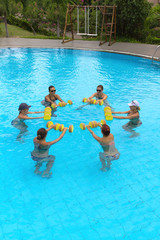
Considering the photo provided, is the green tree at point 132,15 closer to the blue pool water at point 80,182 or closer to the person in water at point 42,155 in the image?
the blue pool water at point 80,182

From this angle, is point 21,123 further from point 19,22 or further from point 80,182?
point 19,22

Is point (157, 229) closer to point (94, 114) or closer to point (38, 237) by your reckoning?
point (38, 237)

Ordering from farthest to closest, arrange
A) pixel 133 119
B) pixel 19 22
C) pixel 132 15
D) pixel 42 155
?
pixel 19 22, pixel 132 15, pixel 133 119, pixel 42 155

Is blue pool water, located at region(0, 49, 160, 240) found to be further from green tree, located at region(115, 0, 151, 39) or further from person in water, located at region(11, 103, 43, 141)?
green tree, located at region(115, 0, 151, 39)

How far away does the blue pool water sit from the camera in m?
3.94

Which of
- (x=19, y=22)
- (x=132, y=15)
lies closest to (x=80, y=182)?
(x=132, y=15)

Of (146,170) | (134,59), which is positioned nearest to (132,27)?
(134,59)

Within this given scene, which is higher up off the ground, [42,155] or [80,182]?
[42,155]

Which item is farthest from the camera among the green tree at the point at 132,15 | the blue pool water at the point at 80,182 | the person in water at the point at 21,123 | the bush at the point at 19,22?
the bush at the point at 19,22

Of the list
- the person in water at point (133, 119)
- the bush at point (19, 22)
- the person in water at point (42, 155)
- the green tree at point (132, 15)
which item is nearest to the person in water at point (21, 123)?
the person in water at point (42, 155)

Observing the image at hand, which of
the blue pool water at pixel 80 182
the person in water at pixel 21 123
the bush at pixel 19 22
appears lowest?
the blue pool water at pixel 80 182

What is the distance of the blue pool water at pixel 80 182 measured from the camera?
394 cm

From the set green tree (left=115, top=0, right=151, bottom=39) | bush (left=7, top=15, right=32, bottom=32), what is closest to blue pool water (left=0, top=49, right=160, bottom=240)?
green tree (left=115, top=0, right=151, bottom=39)

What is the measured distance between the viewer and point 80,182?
4922mm
